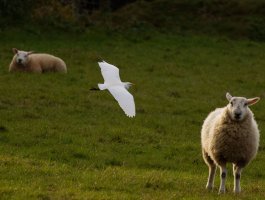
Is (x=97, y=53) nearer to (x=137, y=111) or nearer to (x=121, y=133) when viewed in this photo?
(x=137, y=111)

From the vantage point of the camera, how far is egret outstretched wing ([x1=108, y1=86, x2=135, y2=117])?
10.2m

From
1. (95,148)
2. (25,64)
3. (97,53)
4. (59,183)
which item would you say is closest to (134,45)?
(97,53)

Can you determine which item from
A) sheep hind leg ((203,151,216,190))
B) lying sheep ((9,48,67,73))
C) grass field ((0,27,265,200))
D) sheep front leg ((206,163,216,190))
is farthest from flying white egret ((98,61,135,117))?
lying sheep ((9,48,67,73))

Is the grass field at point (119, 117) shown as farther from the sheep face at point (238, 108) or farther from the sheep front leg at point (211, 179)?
the sheep face at point (238, 108)

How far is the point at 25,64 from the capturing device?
74.5 feet

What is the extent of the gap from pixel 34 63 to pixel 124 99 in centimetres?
1246

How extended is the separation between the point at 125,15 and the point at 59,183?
25.0 metres

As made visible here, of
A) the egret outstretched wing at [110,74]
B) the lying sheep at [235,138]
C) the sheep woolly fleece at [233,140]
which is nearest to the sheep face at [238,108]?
the lying sheep at [235,138]

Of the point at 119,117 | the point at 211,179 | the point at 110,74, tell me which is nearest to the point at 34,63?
the point at 119,117

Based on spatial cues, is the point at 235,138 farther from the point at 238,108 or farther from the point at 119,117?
the point at 119,117

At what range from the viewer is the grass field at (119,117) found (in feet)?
36.9

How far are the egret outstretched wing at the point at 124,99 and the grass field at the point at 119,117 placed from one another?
45.8 inches

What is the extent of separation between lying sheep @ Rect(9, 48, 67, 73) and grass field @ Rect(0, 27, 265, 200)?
428mm

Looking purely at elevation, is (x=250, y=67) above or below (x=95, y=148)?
below
